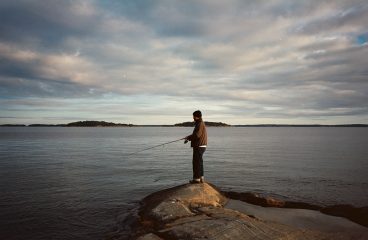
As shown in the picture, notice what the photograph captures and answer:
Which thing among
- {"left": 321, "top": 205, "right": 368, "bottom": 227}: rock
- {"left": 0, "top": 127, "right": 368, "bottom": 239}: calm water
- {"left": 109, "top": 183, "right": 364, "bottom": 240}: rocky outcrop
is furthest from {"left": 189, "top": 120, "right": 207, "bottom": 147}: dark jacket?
{"left": 321, "top": 205, "right": 368, "bottom": 227}: rock

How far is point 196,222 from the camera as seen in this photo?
8602mm

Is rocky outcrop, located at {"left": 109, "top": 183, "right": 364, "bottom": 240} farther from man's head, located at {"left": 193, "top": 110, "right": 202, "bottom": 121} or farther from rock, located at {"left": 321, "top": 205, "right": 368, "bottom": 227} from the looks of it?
man's head, located at {"left": 193, "top": 110, "right": 202, "bottom": 121}

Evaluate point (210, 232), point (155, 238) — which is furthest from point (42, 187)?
point (210, 232)

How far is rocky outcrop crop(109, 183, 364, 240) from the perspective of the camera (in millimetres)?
7938

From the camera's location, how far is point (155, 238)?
26.2 feet

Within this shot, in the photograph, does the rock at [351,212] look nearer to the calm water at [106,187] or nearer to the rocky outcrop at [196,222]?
the rocky outcrop at [196,222]

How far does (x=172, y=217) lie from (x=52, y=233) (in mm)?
3919

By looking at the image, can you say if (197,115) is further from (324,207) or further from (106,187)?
(106,187)

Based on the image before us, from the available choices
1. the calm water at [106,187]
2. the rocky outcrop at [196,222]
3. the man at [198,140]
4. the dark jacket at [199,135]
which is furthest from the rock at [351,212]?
the dark jacket at [199,135]

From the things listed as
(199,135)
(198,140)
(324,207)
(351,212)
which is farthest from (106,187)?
(351,212)

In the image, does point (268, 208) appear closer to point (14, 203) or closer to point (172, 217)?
point (172, 217)

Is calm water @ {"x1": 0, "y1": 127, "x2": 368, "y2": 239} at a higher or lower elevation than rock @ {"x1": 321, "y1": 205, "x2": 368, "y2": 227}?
lower

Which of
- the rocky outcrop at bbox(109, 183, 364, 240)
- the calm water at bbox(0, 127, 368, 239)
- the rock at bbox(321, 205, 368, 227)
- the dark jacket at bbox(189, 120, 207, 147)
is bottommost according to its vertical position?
the calm water at bbox(0, 127, 368, 239)

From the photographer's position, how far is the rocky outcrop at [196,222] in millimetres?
7938
